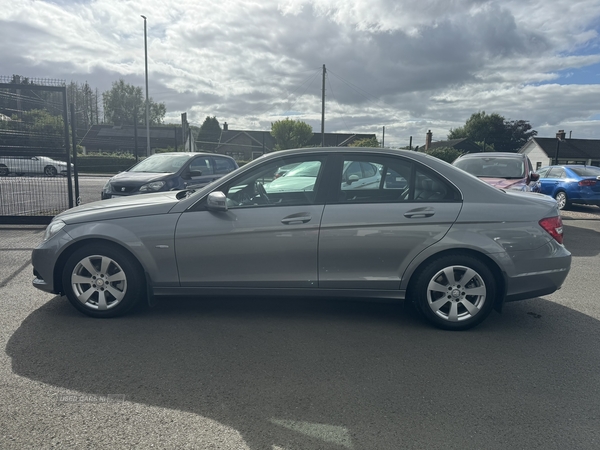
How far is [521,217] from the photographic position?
4.13 m

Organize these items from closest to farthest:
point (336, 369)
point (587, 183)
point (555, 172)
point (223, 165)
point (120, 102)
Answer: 1. point (336, 369)
2. point (223, 165)
3. point (587, 183)
4. point (555, 172)
5. point (120, 102)

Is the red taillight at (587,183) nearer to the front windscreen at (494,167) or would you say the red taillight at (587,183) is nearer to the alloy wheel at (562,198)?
the alloy wheel at (562,198)

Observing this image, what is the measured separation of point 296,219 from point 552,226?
7.81 ft

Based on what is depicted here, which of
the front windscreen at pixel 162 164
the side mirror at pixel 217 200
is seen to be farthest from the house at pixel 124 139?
the side mirror at pixel 217 200

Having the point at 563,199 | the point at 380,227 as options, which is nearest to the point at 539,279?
the point at 380,227

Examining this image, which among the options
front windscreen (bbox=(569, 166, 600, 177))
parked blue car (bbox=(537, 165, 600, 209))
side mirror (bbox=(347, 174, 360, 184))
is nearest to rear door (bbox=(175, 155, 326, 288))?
side mirror (bbox=(347, 174, 360, 184))

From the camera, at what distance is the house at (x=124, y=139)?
41.8 metres

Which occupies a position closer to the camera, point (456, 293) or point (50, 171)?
point (456, 293)

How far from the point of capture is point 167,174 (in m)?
9.66

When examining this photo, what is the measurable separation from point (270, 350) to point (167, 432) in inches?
49.1

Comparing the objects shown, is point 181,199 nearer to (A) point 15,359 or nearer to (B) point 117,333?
(B) point 117,333

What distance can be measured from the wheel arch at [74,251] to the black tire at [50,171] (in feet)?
18.9

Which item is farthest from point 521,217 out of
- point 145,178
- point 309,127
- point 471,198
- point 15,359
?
point 309,127

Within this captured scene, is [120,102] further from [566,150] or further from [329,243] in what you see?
[329,243]
